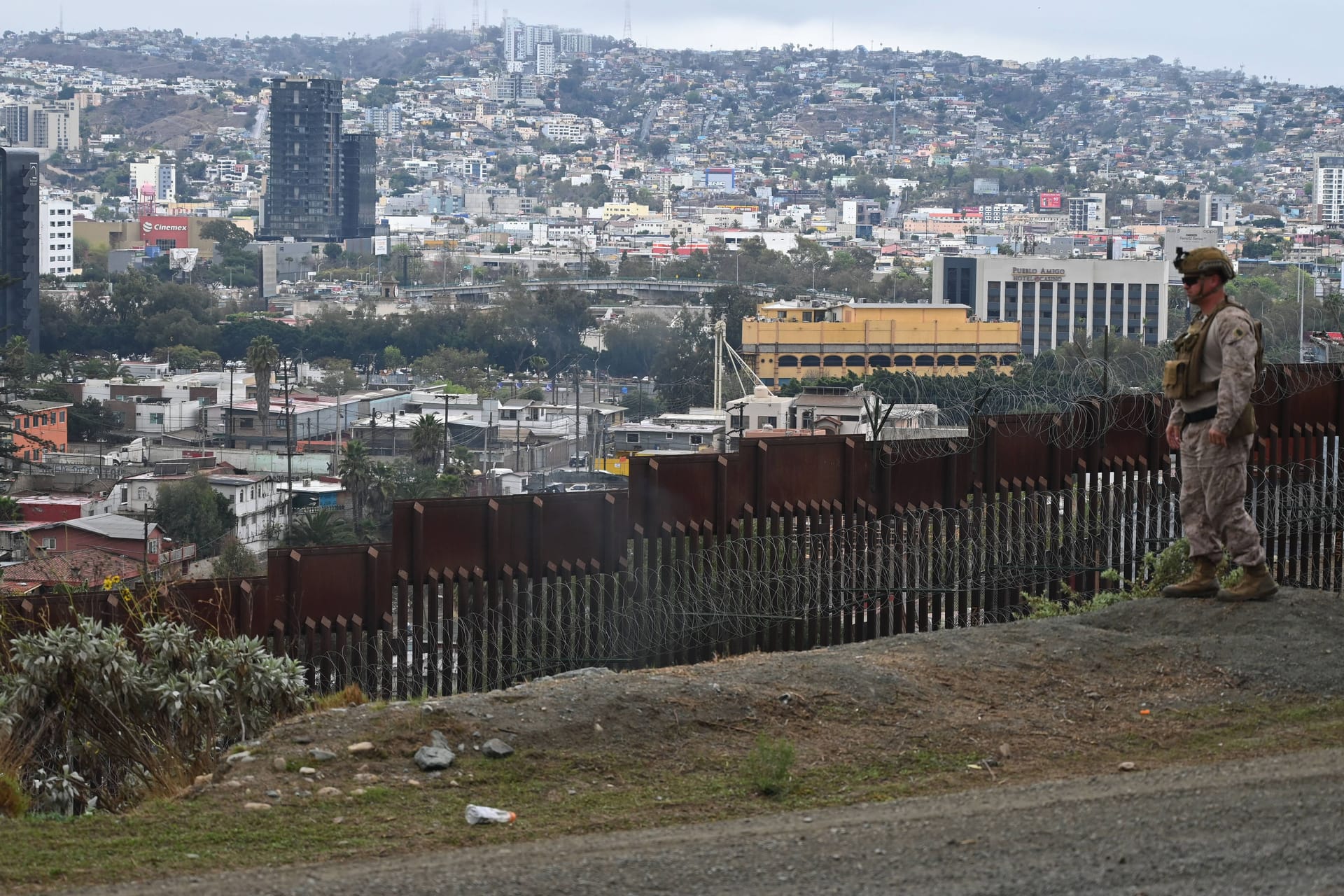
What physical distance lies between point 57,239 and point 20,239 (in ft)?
137

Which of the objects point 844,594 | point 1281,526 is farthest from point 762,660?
point 1281,526

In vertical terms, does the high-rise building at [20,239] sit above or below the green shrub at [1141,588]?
above

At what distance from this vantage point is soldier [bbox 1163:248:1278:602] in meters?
7.62

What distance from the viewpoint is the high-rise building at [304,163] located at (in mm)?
159625

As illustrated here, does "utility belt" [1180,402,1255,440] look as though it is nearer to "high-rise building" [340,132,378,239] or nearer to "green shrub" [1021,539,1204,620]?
"green shrub" [1021,539,1204,620]

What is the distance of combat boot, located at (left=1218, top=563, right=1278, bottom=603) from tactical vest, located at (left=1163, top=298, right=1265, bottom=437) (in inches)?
A: 23.6

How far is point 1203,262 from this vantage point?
25.4 feet

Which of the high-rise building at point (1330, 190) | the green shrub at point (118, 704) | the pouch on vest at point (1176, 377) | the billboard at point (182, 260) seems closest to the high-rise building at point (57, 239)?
the billboard at point (182, 260)

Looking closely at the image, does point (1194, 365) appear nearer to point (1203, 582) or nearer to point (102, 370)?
point (1203, 582)

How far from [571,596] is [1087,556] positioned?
3123 millimetres

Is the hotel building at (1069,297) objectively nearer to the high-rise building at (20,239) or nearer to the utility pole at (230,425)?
the utility pole at (230,425)

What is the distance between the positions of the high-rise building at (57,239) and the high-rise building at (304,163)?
28.8 m

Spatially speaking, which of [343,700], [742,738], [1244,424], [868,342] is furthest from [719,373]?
[742,738]

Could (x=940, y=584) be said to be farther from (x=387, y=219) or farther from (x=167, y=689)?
(x=387, y=219)
